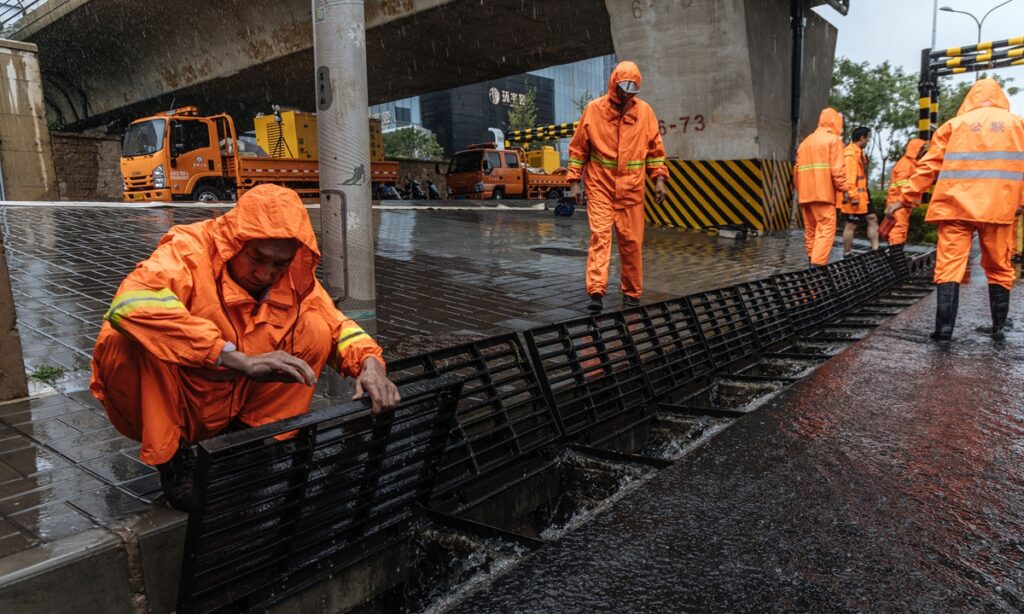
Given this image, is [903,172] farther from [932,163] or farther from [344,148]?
[344,148]

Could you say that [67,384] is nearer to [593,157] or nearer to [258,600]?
[258,600]

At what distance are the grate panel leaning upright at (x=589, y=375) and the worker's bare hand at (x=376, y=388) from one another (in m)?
1.16

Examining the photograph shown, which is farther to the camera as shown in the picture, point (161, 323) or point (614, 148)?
point (614, 148)

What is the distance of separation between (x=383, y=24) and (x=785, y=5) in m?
8.95

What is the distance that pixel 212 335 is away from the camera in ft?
6.60

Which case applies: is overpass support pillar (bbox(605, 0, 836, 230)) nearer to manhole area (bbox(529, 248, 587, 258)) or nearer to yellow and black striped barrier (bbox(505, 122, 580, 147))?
manhole area (bbox(529, 248, 587, 258))

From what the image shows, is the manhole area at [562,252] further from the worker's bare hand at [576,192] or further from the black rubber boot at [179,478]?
the black rubber boot at [179,478]

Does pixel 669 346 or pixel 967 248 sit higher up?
pixel 967 248

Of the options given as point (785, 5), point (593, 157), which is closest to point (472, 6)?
point (785, 5)

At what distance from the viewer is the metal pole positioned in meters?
3.14

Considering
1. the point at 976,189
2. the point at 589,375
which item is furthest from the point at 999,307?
the point at 589,375

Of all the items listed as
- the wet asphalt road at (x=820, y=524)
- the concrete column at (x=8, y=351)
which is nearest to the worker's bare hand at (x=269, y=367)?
the wet asphalt road at (x=820, y=524)

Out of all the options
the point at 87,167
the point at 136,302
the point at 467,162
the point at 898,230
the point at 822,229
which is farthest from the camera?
the point at 467,162

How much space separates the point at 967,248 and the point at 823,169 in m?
2.89
